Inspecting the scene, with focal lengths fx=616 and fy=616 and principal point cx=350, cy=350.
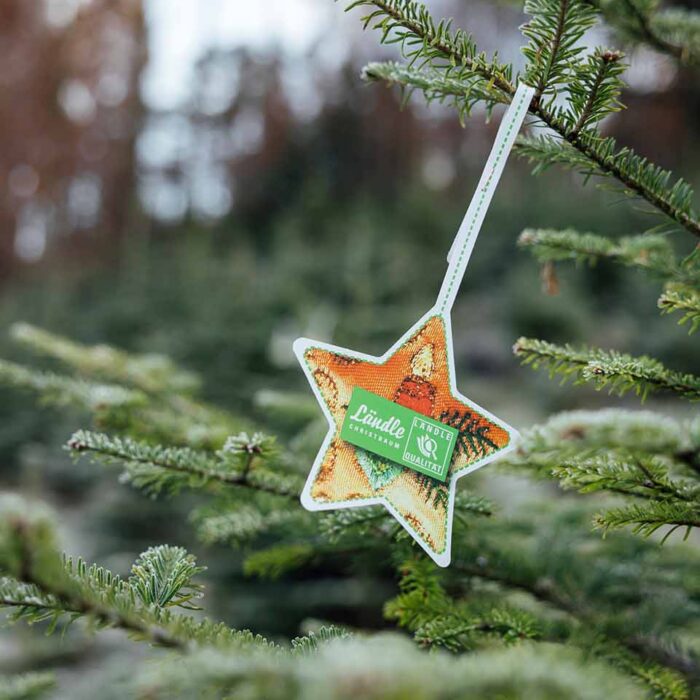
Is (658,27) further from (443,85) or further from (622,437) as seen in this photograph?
(622,437)

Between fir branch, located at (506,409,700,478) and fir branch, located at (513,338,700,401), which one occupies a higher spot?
fir branch, located at (513,338,700,401)

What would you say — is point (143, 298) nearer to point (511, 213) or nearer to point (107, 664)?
point (511, 213)

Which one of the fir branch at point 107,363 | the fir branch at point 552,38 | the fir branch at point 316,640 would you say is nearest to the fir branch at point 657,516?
the fir branch at point 316,640

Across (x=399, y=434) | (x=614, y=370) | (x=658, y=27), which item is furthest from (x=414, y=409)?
(x=658, y=27)

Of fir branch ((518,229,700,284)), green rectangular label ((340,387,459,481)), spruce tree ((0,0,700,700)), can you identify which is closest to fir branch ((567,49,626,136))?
spruce tree ((0,0,700,700))

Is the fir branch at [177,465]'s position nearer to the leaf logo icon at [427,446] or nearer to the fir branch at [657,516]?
the leaf logo icon at [427,446]

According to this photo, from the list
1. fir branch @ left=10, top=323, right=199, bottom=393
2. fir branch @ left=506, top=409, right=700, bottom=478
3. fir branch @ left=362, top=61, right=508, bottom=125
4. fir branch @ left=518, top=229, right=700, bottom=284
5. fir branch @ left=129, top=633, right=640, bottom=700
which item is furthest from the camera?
fir branch @ left=10, top=323, right=199, bottom=393

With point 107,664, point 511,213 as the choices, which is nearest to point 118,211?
point 511,213

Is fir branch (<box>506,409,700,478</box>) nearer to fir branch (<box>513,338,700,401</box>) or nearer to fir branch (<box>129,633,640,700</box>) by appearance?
fir branch (<box>513,338,700,401</box>)

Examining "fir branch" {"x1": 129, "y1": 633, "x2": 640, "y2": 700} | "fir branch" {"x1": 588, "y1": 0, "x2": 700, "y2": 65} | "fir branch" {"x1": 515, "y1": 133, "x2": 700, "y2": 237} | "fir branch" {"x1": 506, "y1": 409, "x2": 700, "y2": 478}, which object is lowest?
"fir branch" {"x1": 129, "y1": 633, "x2": 640, "y2": 700}
